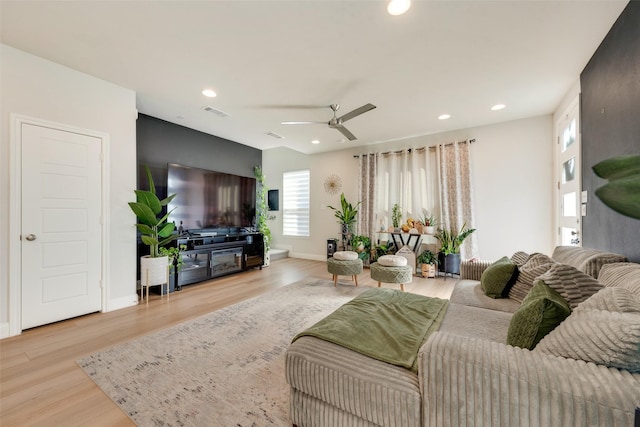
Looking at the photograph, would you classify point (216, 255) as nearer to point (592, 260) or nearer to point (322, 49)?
point (322, 49)

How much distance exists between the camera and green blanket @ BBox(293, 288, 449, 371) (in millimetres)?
1224

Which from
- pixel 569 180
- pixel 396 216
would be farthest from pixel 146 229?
pixel 569 180

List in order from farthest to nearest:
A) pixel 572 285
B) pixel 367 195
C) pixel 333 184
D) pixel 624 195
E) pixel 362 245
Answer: pixel 333 184, pixel 367 195, pixel 362 245, pixel 572 285, pixel 624 195

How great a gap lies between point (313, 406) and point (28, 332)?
10.0 ft

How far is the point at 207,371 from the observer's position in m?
1.81

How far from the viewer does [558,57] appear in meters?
2.42

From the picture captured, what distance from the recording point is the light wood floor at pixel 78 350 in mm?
1460

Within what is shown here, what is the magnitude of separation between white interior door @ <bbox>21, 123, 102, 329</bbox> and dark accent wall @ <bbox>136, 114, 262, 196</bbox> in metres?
1.21

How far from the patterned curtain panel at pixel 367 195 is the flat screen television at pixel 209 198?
91.6 inches

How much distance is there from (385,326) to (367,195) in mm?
4112

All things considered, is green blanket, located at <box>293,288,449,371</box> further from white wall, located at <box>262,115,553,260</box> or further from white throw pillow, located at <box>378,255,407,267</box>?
white wall, located at <box>262,115,553,260</box>

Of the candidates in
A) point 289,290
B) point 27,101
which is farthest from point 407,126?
point 27,101

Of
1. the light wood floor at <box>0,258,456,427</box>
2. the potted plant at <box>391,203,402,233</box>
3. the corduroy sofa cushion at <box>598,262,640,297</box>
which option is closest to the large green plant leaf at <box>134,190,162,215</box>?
the light wood floor at <box>0,258,456,427</box>

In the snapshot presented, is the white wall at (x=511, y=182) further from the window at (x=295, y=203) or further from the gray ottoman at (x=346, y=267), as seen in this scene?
the window at (x=295, y=203)
